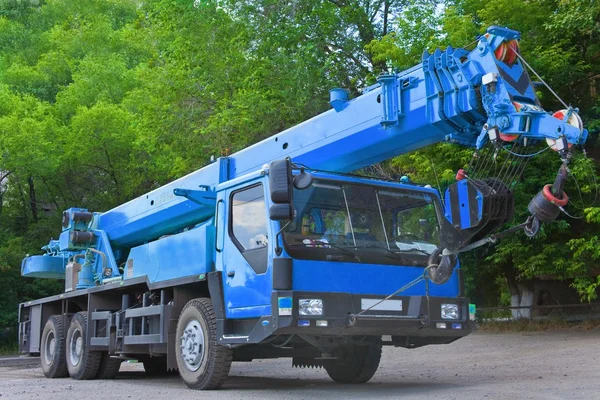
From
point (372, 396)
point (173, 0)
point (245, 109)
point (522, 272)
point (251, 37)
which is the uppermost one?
point (173, 0)

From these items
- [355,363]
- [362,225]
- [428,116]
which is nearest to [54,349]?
[355,363]

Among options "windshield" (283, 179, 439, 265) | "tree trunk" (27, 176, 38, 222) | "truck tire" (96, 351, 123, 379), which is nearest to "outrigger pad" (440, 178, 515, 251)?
"windshield" (283, 179, 439, 265)

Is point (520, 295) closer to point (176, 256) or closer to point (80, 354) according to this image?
point (80, 354)

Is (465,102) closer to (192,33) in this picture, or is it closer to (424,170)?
(424,170)

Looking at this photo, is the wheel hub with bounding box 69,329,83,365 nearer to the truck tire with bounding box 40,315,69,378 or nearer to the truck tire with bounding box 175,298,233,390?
the truck tire with bounding box 40,315,69,378

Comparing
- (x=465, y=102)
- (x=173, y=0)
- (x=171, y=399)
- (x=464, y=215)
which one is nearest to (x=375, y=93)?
(x=465, y=102)

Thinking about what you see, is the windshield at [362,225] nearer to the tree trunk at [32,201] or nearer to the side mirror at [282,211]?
the side mirror at [282,211]

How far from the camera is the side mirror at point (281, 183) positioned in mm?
7984

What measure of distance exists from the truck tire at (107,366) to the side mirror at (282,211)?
5.91m

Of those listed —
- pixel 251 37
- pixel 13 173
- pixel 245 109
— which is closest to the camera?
pixel 245 109

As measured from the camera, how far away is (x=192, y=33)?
76.9 feet

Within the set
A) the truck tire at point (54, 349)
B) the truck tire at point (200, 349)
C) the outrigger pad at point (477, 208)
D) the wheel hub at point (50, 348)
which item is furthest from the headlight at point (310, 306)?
the wheel hub at point (50, 348)

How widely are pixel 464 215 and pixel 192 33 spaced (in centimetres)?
1734

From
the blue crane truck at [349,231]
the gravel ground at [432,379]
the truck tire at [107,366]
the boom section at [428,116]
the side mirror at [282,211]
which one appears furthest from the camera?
the truck tire at [107,366]
